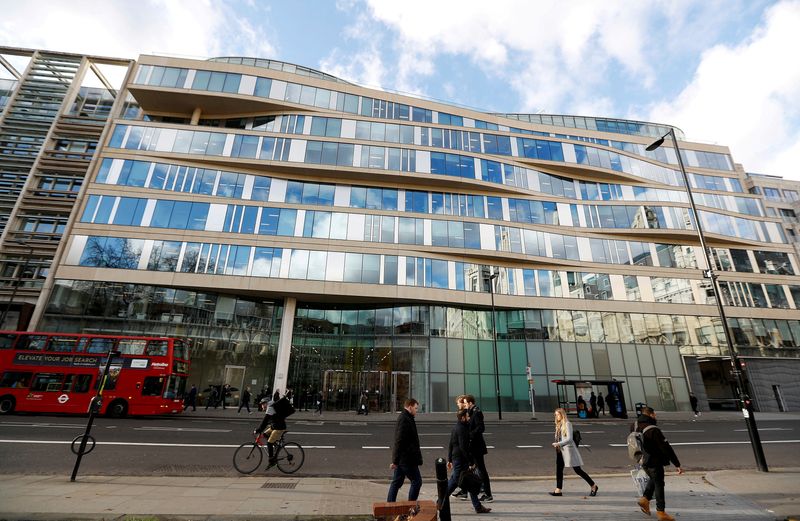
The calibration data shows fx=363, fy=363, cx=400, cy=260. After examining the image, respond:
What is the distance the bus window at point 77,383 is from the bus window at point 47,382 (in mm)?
324

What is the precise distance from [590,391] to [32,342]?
31.9 metres

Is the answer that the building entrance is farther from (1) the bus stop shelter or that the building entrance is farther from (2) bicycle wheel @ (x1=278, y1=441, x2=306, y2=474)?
(2) bicycle wheel @ (x1=278, y1=441, x2=306, y2=474)

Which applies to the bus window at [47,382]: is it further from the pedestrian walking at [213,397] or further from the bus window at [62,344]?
the pedestrian walking at [213,397]

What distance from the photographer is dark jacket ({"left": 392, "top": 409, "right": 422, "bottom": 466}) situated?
18.2 feet

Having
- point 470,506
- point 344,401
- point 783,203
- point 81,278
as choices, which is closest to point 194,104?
point 81,278

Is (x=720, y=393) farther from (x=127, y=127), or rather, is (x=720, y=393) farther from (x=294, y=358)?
(x=127, y=127)

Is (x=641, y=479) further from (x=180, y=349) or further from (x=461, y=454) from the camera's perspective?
(x=180, y=349)

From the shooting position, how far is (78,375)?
1750cm

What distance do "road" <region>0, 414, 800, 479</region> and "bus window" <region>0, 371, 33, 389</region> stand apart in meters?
2.07

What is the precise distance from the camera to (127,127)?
1133 inches

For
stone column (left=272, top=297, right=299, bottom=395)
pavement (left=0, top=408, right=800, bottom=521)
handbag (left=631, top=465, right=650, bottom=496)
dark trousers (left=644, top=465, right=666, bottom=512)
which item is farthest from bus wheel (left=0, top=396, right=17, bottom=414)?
dark trousers (left=644, top=465, right=666, bottom=512)

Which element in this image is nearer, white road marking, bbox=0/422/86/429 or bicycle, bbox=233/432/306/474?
bicycle, bbox=233/432/306/474

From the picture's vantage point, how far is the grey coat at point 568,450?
6574 mm

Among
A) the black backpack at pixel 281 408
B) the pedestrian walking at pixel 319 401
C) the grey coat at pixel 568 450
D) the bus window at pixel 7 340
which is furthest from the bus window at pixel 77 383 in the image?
the grey coat at pixel 568 450
